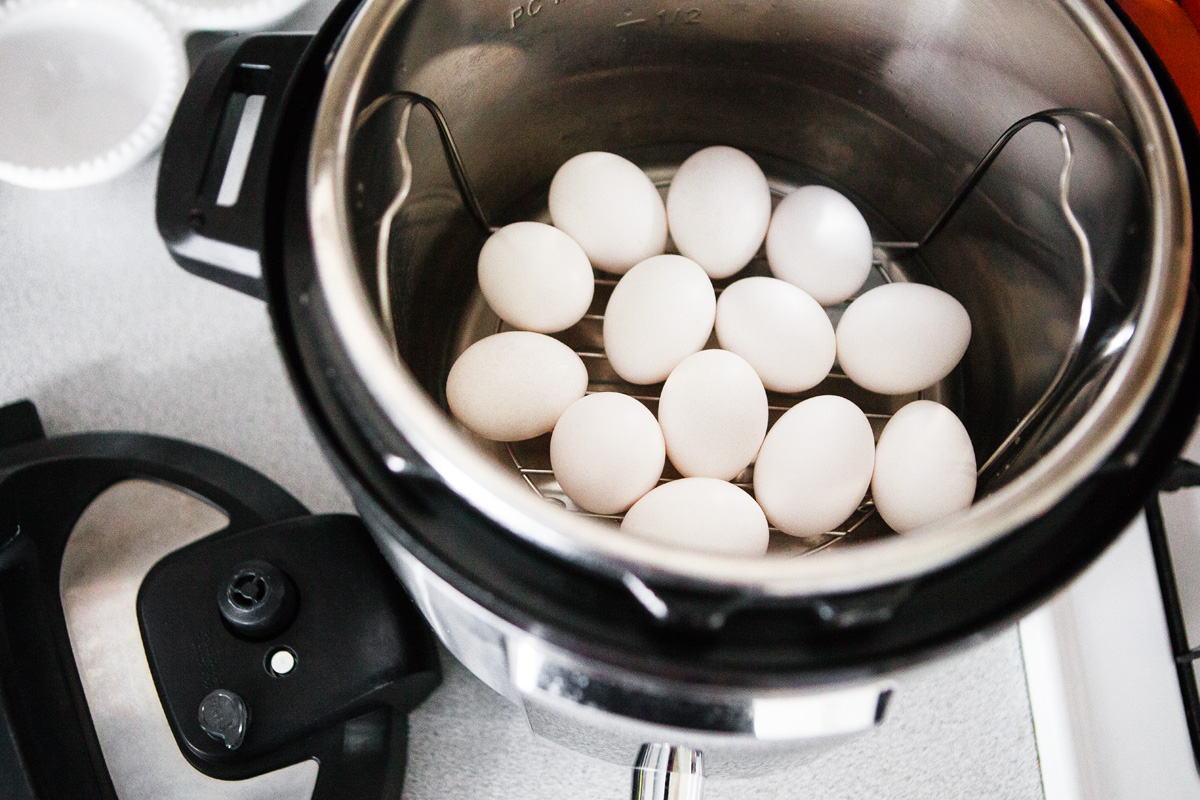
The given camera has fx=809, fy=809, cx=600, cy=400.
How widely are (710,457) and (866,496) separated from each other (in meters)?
0.16

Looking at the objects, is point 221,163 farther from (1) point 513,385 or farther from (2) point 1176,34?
(2) point 1176,34

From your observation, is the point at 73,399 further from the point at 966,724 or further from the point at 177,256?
the point at 966,724

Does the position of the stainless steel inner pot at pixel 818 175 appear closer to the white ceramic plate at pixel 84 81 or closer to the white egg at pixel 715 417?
the white egg at pixel 715 417

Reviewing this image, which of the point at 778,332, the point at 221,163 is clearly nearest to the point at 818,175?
the point at 778,332

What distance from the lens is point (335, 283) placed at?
40cm

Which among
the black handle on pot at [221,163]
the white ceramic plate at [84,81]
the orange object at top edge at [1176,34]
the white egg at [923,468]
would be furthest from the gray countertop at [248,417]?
the orange object at top edge at [1176,34]

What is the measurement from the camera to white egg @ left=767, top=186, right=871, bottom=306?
2.18 feet

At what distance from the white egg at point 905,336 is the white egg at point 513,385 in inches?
9.1

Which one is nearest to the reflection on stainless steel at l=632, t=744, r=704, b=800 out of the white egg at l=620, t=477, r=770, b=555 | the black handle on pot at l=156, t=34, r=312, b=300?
the white egg at l=620, t=477, r=770, b=555

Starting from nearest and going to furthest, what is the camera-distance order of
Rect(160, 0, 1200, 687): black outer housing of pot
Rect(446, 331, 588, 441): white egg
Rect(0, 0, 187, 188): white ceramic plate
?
Rect(160, 0, 1200, 687): black outer housing of pot, Rect(446, 331, 588, 441): white egg, Rect(0, 0, 187, 188): white ceramic plate

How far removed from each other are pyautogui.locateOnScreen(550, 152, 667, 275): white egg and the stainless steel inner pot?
5 cm

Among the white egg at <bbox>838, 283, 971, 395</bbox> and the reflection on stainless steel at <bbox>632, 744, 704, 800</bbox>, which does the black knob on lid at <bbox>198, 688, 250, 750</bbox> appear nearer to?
the reflection on stainless steel at <bbox>632, 744, 704, 800</bbox>

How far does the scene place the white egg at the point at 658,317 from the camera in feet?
2.06

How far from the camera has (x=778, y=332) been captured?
63 cm
